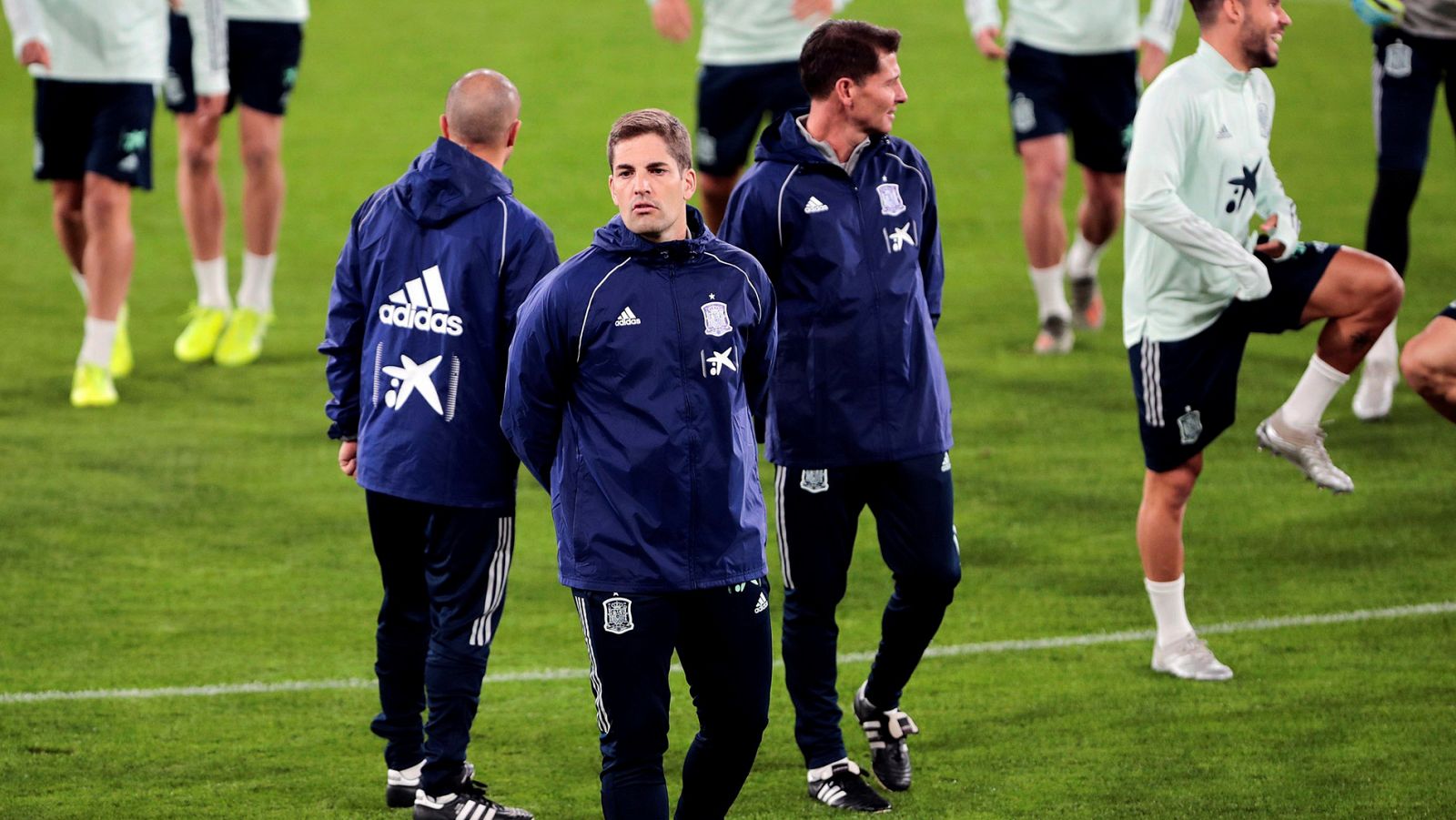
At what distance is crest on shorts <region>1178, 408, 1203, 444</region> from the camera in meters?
6.16

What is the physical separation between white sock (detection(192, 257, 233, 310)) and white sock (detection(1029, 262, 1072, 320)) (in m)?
4.36

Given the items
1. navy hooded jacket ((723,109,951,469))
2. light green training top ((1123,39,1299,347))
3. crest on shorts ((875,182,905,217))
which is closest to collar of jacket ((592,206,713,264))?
navy hooded jacket ((723,109,951,469))

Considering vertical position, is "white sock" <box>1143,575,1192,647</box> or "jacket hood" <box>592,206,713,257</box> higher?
"jacket hood" <box>592,206,713,257</box>

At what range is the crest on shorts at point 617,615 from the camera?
14.2 feet

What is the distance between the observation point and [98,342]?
9.56 meters

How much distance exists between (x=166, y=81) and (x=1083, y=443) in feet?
17.1

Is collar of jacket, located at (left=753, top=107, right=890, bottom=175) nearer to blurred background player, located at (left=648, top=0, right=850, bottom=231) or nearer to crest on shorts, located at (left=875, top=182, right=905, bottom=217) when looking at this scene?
crest on shorts, located at (left=875, top=182, right=905, bottom=217)

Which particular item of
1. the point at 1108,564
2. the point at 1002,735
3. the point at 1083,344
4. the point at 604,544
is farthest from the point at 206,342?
the point at 604,544

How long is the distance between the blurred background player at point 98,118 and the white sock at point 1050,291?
4525mm

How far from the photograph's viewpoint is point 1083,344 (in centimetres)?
1055

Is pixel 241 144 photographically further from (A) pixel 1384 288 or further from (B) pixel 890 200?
(A) pixel 1384 288

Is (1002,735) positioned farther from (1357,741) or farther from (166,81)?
(166,81)

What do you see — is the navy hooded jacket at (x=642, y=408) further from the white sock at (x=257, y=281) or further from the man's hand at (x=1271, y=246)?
the white sock at (x=257, y=281)

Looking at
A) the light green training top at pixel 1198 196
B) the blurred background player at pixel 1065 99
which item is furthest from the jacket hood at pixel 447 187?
the blurred background player at pixel 1065 99
